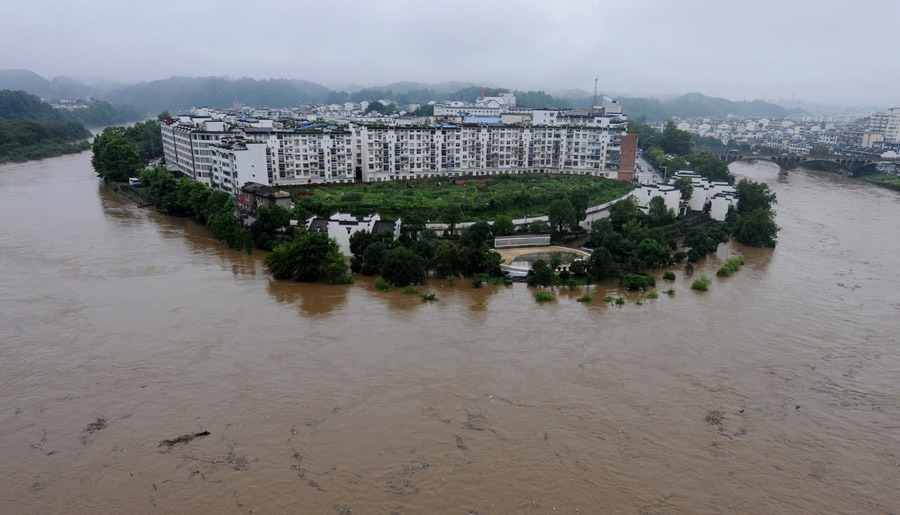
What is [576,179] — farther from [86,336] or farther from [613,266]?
[86,336]

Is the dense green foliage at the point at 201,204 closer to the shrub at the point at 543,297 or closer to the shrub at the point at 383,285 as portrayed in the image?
the shrub at the point at 383,285

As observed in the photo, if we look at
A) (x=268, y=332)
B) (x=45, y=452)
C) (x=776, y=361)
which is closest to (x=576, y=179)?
(x=776, y=361)

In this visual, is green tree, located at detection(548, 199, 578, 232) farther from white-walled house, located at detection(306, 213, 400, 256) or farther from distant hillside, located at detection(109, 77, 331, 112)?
distant hillside, located at detection(109, 77, 331, 112)

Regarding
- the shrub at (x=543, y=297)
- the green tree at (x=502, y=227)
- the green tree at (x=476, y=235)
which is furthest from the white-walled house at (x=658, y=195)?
the shrub at (x=543, y=297)

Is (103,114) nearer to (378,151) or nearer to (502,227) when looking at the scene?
(378,151)

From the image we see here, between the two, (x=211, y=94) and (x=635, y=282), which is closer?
(x=635, y=282)

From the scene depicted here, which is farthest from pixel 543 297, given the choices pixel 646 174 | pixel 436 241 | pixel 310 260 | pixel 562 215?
pixel 646 174
